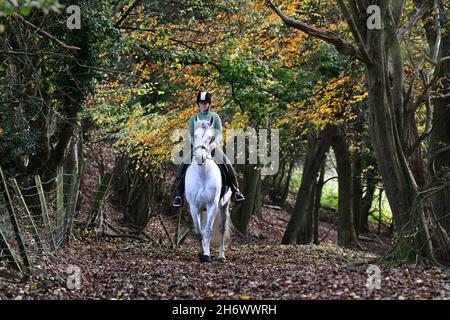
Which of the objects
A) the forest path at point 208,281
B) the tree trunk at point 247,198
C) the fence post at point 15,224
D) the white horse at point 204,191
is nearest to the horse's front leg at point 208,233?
the white horse at point 204,191

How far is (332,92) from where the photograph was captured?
1694cm

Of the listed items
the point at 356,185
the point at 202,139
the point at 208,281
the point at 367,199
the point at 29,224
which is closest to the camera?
the point at 208,281

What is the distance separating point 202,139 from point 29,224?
11.1 ft

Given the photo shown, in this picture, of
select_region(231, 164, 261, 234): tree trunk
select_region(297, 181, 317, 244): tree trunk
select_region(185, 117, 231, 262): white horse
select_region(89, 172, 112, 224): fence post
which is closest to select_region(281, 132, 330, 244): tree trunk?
select_region(231, 164, 261, 234): tree trunk

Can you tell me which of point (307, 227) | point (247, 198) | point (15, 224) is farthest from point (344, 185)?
point (15, 224)

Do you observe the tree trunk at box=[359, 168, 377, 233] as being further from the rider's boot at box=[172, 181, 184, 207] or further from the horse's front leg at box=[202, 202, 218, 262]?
the horse's front leg at box=[202, 202, 218, 262]

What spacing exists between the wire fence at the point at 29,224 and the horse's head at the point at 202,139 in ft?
8.66

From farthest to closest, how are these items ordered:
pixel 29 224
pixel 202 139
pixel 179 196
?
1. pixel 179 196
2. pixel 202 139
3. pixel 29 224

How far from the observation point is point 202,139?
13117mm

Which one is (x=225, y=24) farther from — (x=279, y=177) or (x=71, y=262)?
(x=279, y=177)

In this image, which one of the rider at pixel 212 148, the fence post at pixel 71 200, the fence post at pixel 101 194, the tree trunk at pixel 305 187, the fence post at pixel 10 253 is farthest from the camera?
the tree trunk at pixel 305 187

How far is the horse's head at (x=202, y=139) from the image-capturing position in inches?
516

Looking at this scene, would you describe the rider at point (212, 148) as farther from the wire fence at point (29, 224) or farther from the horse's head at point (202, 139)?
the wire fence at point (29, 224)

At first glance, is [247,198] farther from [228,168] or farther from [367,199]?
[228,168]
